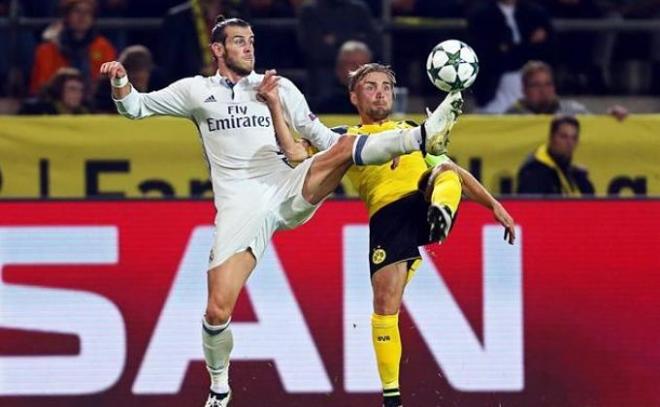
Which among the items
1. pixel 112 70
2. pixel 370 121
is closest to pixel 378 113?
pixel 370 121

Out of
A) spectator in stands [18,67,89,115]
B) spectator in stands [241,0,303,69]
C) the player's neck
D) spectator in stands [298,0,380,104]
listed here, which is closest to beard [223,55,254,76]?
the player's neck

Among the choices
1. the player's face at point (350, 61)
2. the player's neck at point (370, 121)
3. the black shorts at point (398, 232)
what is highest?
the player's face at point (350, 61)

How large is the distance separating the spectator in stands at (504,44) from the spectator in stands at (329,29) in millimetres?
855

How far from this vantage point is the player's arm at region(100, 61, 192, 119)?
37.4ft

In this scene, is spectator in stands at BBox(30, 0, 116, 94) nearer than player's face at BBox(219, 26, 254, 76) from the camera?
No

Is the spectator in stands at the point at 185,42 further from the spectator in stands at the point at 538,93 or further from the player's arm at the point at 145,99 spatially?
the player's arm at the point at 145,99

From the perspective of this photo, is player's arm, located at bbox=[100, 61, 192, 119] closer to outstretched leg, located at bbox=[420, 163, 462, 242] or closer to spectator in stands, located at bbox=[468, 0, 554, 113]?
outstretched leg, located at bbox=[420, 163, 462, 242]

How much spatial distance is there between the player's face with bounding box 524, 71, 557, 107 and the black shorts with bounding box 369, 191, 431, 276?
339 centimetres

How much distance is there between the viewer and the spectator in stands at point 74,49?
15.5 metres

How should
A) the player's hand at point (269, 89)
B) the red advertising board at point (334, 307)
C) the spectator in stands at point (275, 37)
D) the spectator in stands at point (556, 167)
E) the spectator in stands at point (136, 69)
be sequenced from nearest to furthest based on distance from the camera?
the player's hand at point (269, 89)
the red advertising board at point (334, 307)
the spectator in stands at point (556, 167)
the spectator in stands at point (136, 69)
the spectator in stands at point (275, 37)

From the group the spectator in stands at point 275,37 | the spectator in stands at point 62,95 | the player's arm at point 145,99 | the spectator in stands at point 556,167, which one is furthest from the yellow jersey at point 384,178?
the spectator in stands at point 275,37

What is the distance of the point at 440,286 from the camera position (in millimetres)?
13172

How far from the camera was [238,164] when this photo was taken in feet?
38.5

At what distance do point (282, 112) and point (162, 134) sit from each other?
2789 mm
